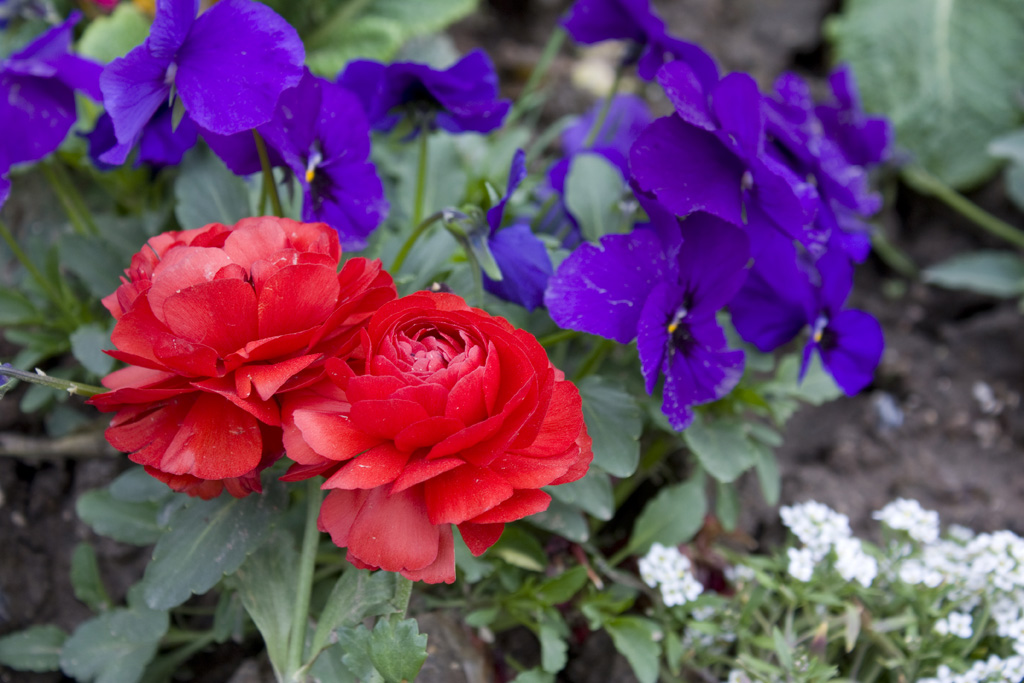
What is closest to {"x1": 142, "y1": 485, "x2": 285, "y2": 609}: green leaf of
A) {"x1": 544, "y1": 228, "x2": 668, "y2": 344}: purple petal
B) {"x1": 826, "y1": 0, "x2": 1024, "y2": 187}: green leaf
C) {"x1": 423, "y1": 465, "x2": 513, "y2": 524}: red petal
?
{"x1": 423, "y1": 465, "x2": 513, "y2": 524}: red petal

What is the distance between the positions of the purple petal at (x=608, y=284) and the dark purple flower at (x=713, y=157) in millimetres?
72

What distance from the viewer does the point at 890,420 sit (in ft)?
6.30

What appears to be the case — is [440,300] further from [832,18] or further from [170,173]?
[832,18]

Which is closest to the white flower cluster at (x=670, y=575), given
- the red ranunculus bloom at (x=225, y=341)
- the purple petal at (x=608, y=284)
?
the purple petal at (x=608, y=284)

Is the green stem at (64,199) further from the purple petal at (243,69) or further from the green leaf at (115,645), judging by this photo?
the green leaf at (115,645)

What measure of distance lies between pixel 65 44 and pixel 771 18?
8.16 feet

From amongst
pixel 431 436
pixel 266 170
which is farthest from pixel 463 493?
pixel 266 170

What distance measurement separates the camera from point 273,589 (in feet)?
3.45

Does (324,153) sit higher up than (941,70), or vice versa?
(324,153)

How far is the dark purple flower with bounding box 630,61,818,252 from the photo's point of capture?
3.23 ft

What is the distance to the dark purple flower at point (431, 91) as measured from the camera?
3.90 ft

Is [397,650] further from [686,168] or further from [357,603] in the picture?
[686,168]

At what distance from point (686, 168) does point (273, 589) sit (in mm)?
812

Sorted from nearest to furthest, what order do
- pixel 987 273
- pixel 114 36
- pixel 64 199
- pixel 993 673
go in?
pixel 993 673, pixel 64 199, pixel 114 36, pixel 987 273
